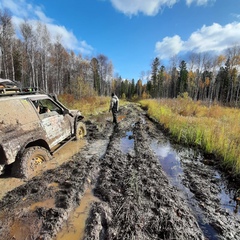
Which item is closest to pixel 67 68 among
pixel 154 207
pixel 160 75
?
pixel 160 75

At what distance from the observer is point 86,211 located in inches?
104

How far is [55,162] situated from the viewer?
15.3 ft

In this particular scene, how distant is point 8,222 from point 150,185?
252cm

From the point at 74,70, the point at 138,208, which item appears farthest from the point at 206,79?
the point at 138,208

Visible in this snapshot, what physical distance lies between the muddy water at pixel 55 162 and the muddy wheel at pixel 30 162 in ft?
0.56

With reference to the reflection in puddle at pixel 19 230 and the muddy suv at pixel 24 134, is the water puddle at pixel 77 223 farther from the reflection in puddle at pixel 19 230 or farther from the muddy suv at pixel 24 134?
the muddy suv at pixel 24 134

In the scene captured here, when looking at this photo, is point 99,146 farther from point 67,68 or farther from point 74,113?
point 67,68

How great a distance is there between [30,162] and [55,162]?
1123 mm

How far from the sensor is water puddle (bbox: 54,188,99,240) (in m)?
2.15

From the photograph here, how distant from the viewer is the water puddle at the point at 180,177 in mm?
2473

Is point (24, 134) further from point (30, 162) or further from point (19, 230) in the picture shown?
point (19, 230)

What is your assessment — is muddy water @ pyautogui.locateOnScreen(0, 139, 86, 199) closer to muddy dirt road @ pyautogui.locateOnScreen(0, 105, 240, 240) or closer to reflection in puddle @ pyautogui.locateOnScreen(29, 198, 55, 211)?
muddy dirt road @ pyautogui.locateOnScreen(0, 105, 240, 240)

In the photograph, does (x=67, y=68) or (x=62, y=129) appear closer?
(x=62, y=129)

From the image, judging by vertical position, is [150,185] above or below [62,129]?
below
